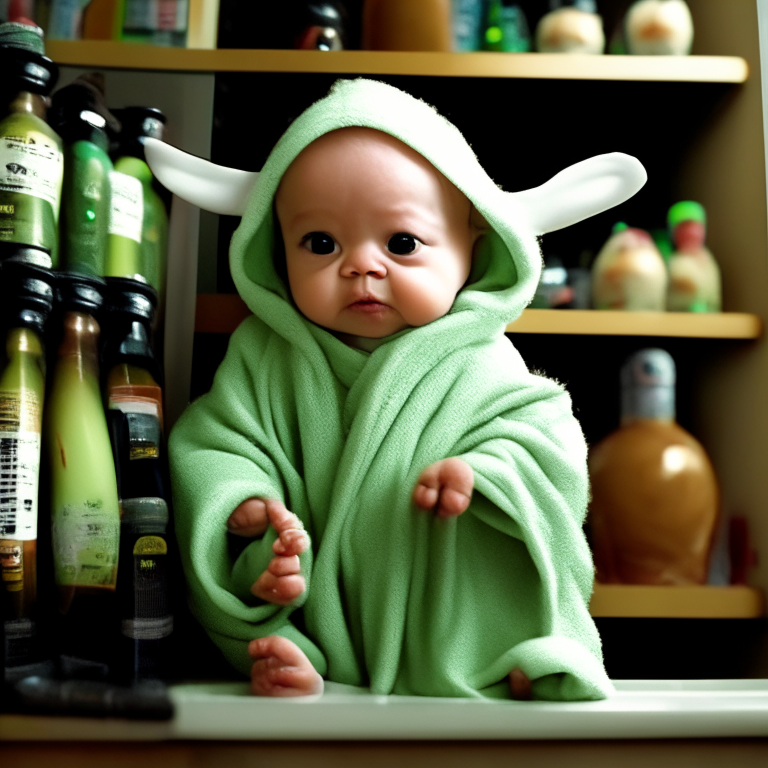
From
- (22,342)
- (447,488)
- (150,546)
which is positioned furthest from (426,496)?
(22,342)

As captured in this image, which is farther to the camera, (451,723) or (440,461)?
(440,461)

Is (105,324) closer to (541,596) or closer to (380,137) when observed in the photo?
(380,137)

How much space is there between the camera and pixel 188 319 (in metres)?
0.92

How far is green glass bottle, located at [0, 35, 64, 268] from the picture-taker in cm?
65

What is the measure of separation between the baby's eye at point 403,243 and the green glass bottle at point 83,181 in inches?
10.4

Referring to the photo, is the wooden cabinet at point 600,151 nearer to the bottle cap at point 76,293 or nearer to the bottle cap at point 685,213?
the bottle cap at point 685,213

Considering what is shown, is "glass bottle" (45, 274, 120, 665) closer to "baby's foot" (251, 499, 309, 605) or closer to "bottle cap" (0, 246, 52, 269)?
"bottle cap" (0, 246, 52, 269)

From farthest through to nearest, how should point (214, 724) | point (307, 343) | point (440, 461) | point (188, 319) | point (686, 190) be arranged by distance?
1. point (686, 190)
2. point (188, 319)
3. point (307, 343)
4. point (440, 461)
5. point (214, 724)

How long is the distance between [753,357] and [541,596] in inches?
21.3

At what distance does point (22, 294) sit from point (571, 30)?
757 millimetres

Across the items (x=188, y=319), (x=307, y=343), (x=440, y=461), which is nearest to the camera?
(x=440, y=461)

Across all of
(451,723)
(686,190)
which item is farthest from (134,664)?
(686,190)

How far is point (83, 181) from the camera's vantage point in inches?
28.2

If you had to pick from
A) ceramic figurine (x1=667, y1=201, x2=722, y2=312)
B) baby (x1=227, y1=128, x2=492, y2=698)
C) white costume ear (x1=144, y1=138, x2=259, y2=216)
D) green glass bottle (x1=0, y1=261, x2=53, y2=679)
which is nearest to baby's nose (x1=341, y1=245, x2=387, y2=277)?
baby (x1=227, y1=128, x2=492, y2=698)
